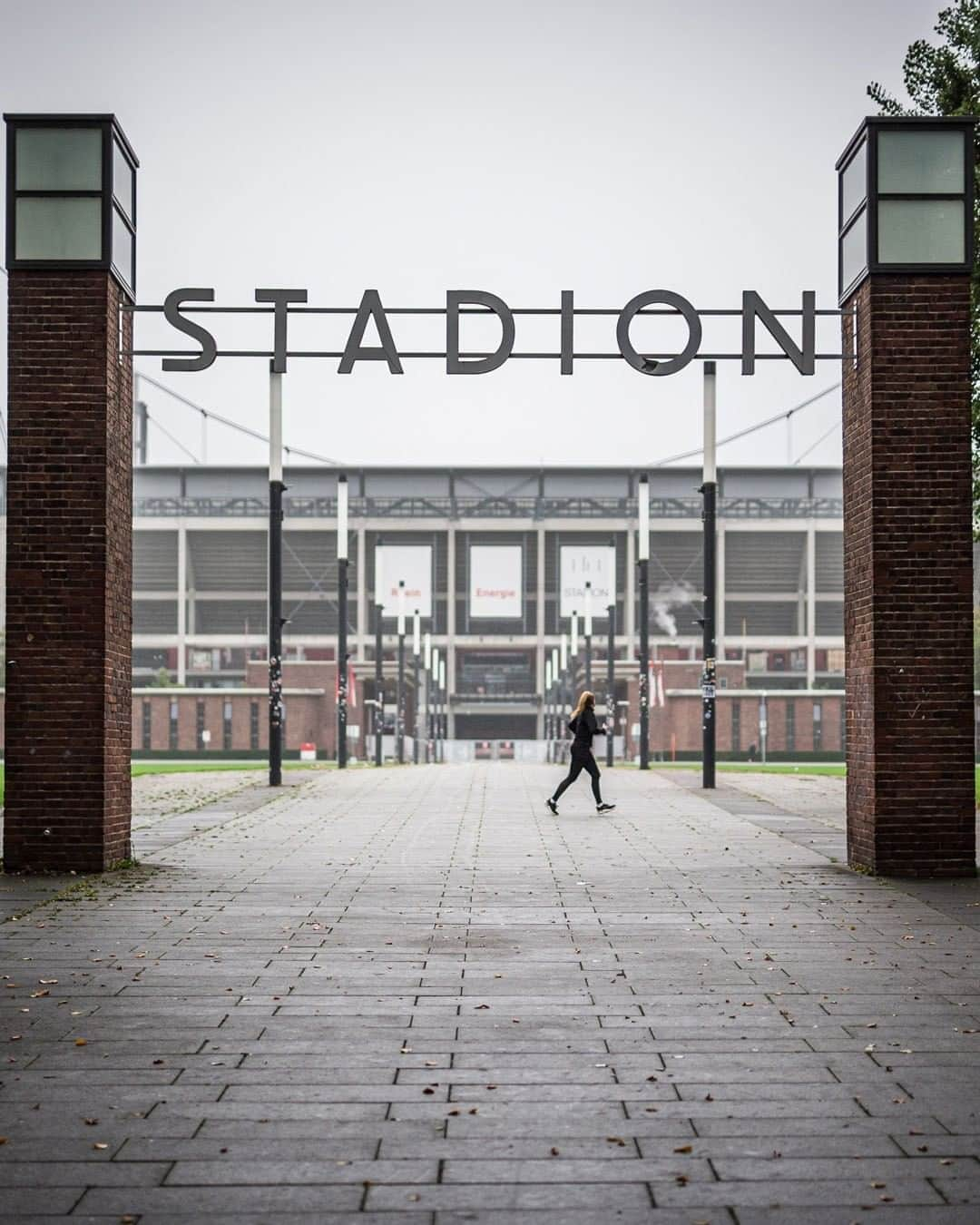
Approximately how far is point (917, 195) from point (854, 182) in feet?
2.50

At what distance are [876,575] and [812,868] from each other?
2677 millimetres

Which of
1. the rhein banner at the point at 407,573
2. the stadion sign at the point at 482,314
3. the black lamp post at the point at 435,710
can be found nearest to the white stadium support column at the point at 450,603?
the rhein banner at the point at 407,573

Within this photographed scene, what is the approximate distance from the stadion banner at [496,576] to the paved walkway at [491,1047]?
9299cm

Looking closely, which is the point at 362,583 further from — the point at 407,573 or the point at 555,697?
the point at 555,697

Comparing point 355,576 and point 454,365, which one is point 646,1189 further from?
point 355,576

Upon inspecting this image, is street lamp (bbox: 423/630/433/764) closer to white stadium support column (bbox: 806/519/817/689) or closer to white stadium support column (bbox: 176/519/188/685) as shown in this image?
white stadium support column (bbox: 176/519/188/685)

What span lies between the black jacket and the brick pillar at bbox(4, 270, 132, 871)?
8.50m

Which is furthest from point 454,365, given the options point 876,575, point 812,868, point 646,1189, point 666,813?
point 646,1189

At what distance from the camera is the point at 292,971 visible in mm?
8695

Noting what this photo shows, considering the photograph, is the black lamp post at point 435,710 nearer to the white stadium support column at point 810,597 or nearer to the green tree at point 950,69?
the white stadium support column at point 810,597

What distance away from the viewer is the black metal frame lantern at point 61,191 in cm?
1348

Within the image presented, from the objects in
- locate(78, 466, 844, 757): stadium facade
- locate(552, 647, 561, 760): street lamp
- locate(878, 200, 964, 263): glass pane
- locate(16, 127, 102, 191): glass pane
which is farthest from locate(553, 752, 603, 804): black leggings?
locate(78, 466, 844, 757): stadium facade

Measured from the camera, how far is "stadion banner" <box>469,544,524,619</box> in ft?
350

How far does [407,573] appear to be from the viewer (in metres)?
102
